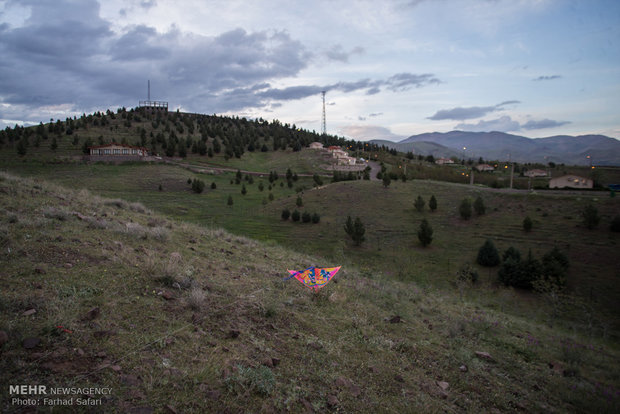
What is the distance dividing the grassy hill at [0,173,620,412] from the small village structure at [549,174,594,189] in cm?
5933

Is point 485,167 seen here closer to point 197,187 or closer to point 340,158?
point 340,158

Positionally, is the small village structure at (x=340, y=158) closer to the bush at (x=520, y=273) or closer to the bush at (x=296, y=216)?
the bush at (x=296, y=216)

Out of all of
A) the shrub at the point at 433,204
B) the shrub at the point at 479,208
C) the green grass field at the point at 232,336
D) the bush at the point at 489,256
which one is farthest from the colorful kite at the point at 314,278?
the shrub at the point at 433,204

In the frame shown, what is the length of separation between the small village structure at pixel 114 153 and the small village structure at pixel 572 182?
84.6 meters

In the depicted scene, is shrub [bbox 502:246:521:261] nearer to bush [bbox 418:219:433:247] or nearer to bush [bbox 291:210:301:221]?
bush [bbox 418:219:433:247]

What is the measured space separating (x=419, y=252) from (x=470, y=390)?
1096 inches

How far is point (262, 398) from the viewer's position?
412 cm

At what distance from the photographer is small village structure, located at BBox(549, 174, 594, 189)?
54219mm

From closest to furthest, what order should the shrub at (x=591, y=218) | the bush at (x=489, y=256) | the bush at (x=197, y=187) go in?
the bush at (x=489, y=256) → the shrub at (x=591, y=218) → the bush at (x=197, y=187)

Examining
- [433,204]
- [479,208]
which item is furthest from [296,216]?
[479,208]

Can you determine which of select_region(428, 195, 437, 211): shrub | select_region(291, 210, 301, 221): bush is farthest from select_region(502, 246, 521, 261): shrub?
select_region(291, 210, 301, 221): bush

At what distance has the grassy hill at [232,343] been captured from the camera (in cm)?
400

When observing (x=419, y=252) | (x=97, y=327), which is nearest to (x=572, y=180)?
(x=419, y=252)

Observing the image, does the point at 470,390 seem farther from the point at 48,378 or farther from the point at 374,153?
the point at 374,153
